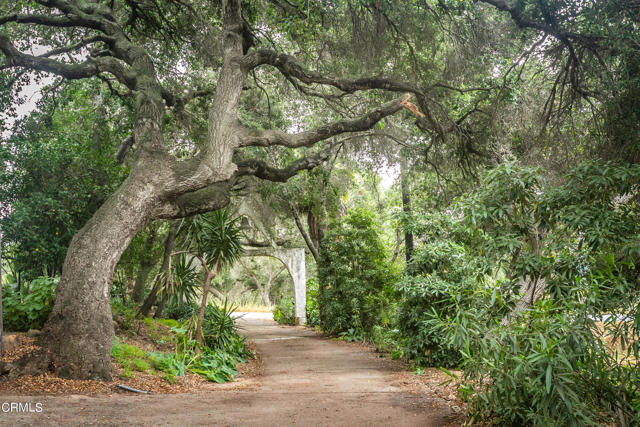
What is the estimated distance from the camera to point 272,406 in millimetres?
4844

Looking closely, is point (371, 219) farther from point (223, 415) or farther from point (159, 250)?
point (223, 415)

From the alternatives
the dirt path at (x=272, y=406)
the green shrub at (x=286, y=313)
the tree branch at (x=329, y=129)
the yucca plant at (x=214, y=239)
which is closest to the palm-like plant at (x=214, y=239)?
the yucca plant at (x=214, y=239)

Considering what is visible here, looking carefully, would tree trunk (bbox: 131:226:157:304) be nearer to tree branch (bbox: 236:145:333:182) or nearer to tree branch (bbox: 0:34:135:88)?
tree branch (bbox: 236:145:333:182)

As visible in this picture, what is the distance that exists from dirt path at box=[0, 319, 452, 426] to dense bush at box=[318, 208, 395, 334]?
16.4 ft

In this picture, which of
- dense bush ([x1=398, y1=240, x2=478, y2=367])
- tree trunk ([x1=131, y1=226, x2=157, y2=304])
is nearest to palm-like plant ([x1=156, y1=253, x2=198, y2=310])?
tree trunk ([x1=131, y1=226, x2=157, y2=304])

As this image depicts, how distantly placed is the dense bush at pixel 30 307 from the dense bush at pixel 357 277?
25.0 ft

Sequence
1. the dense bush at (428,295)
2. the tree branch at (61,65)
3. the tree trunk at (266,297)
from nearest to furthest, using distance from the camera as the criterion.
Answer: the tree branch at (61,65) < the dense bush at (428,295) < the tree trunk at (266,297)

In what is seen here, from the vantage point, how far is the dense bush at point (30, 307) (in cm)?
647

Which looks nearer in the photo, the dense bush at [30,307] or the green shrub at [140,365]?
the green shrub at [140,365]

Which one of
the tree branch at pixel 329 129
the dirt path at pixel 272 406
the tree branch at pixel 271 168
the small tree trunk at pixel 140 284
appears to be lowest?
the dirt path at pixel 272 406

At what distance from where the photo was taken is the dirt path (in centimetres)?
388

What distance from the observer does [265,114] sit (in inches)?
518

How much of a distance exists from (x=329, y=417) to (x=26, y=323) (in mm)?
4773

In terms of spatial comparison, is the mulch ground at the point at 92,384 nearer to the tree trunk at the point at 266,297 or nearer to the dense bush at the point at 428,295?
the dense bush at the point at 428,295
